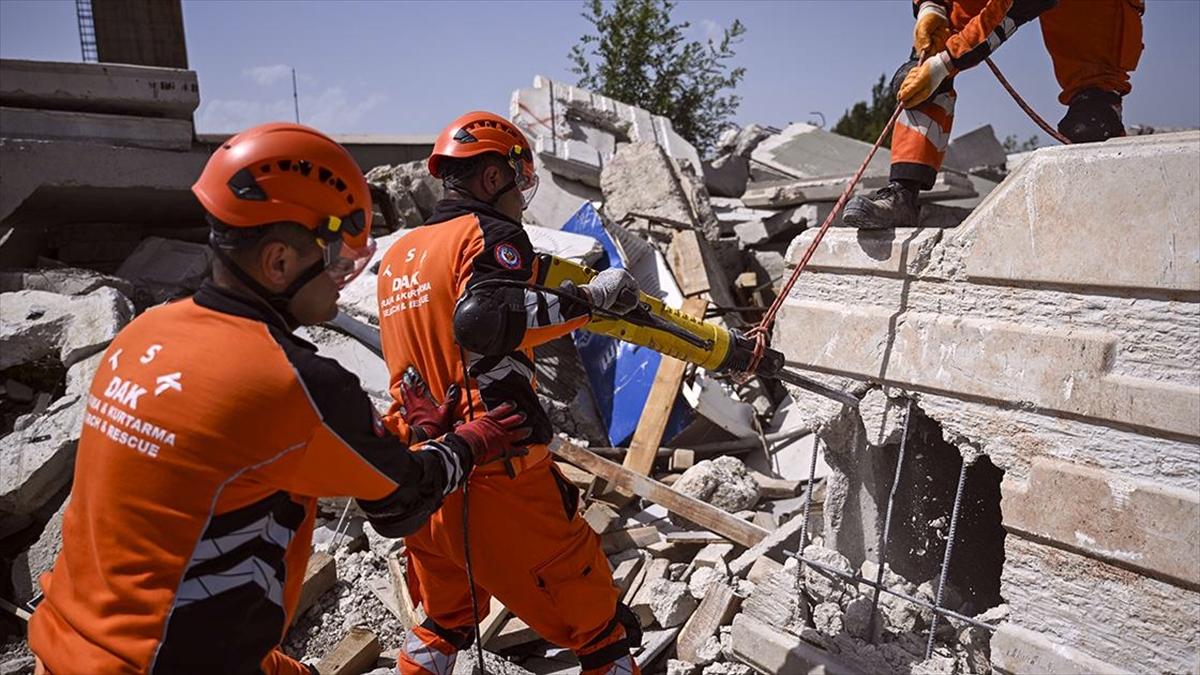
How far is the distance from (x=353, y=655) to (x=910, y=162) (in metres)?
3.24

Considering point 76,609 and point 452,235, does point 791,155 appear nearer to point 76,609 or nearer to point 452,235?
point 452,235

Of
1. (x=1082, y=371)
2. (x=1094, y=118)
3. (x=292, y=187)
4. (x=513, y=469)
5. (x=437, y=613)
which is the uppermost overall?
(x=1094, y=118)

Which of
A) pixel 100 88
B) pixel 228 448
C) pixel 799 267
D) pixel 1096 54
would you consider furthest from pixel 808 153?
pixel 228 448

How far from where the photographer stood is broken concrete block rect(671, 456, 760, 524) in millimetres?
5266

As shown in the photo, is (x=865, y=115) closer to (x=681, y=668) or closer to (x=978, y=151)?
(x=978, y=151)

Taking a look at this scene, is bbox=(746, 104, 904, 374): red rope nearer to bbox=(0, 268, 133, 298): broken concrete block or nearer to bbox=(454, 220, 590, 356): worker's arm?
bbox=(454, 220, 590, 356): worker's arm

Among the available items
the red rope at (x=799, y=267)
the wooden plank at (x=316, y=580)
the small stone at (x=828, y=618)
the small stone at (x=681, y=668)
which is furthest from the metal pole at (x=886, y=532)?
the wooden plank at (x=316, y=580)

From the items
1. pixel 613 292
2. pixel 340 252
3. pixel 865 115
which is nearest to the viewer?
pixel 340 252

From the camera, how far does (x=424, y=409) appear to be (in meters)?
2.98

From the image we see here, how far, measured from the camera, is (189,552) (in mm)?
1946

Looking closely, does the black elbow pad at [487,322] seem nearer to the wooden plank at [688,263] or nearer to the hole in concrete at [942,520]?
the hole in concrete at [942,520]

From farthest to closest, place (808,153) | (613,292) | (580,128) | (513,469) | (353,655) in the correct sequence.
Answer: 1. (808,153)
2. (580,128)
3. (353,655)
4. (613,292)
5. (513,469)

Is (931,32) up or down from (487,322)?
up

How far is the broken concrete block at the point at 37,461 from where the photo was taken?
4.88 meters
